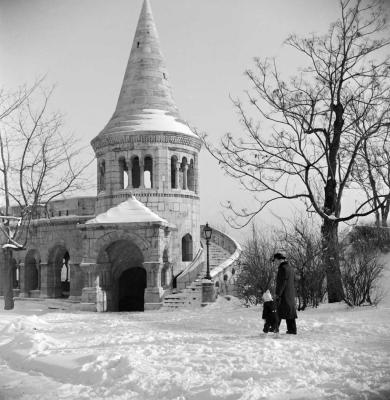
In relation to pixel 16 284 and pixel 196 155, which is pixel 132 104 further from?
pixel 16 284

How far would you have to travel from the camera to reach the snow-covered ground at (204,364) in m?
5.59

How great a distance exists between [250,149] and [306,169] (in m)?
1.94

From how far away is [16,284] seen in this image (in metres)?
28.4

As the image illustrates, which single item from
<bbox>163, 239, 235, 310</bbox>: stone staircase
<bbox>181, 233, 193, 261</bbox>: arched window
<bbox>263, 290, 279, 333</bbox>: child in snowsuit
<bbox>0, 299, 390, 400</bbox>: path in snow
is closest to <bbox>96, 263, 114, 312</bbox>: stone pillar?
<bbox>163, 239, 235, 310</bbox>: stone staircase

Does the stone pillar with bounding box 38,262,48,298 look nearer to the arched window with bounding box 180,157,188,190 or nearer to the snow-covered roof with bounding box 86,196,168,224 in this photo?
the snow-covered roof with bounding box 86,196,168,224

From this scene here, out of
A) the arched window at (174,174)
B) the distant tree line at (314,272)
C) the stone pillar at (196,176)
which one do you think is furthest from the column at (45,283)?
the distant tree line at (314,272)

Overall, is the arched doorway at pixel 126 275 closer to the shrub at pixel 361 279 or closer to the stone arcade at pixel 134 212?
the stone arcade at pixel 134 212

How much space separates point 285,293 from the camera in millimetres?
8977

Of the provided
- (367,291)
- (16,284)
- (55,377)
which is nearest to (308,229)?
(367,291)

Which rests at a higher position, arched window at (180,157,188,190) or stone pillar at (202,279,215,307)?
arched window at (180,157,188,190)

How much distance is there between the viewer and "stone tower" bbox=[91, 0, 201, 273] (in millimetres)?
21938

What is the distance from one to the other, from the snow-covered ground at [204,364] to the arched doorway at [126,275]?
10.4 meters

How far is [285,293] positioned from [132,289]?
49.9 feet

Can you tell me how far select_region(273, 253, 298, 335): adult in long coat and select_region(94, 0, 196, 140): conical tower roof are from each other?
542 inches
